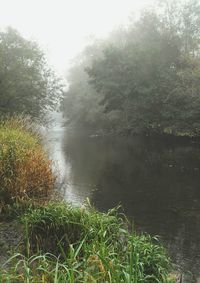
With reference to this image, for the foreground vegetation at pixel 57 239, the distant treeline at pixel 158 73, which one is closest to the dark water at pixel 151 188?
the foreground vegetation at pixel 57 239

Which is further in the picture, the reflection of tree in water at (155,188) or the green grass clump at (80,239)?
the reflection of tree in water at (155,188)

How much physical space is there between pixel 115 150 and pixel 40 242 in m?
27.1

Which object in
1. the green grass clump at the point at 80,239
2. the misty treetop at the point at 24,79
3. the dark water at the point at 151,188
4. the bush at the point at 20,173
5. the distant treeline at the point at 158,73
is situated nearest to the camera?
the green grass clump at the point at 80,239

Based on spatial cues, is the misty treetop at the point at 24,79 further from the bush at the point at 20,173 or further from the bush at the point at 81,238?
the bush at the point at 81,238

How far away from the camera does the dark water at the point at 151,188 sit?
11297mm

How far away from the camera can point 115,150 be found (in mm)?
35531

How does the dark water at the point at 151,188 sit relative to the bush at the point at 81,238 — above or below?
below

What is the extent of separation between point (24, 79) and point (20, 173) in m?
21.3

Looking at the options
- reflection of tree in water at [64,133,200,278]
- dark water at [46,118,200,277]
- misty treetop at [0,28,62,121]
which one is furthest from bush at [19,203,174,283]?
misty treetop at [0,28,62,121]

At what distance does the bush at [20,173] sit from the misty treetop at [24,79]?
1676 cm

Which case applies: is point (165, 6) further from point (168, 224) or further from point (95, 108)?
point (168, 224)

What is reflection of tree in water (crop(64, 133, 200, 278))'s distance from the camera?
11477 millimetres

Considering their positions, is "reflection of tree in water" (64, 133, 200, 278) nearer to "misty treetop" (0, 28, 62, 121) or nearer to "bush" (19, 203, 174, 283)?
"bush" (19, 203, 174, 283)

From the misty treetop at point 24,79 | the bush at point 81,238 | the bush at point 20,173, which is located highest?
the misty treetop at point 24,79
